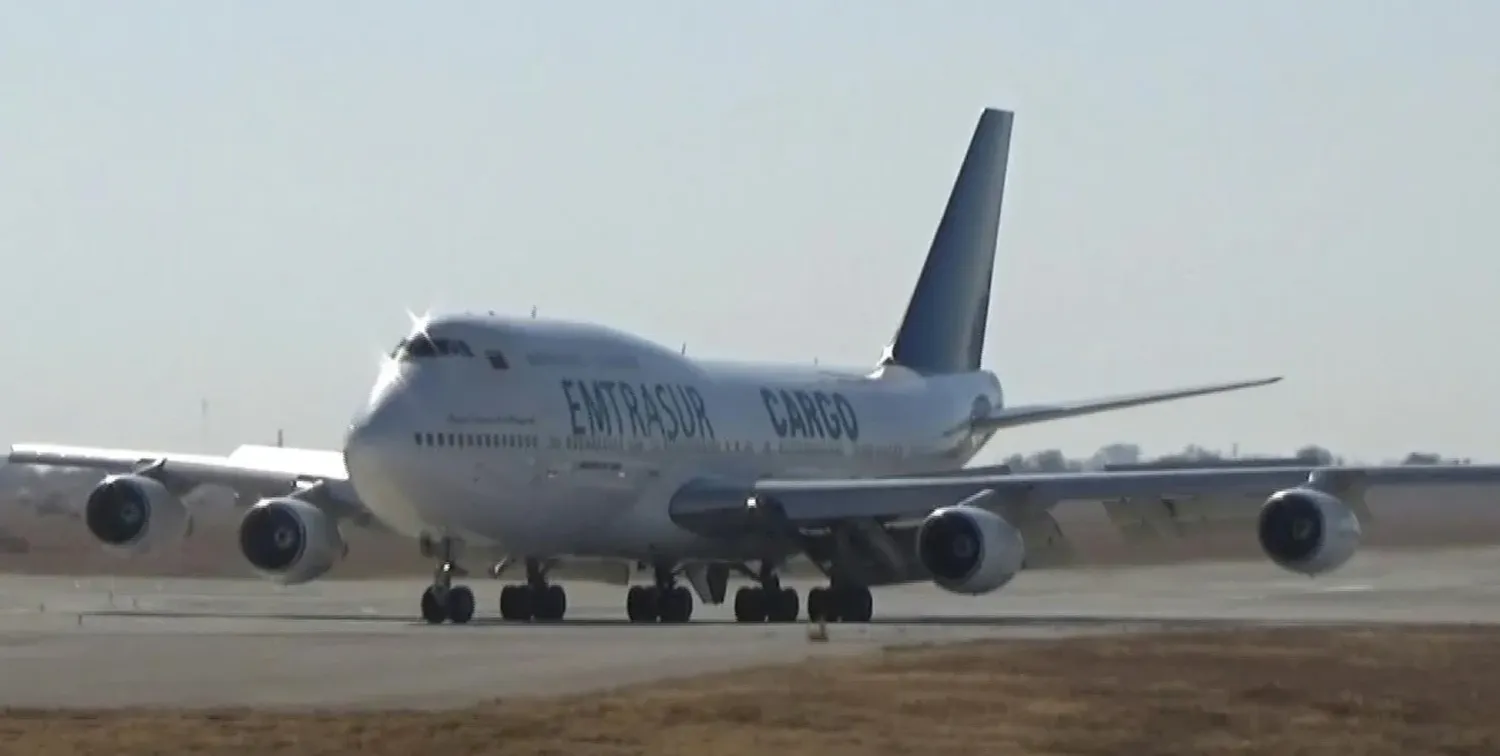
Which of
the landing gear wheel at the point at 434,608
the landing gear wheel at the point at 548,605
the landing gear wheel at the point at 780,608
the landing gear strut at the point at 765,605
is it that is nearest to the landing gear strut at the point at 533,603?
the landing gear wheel at the point at 548,605

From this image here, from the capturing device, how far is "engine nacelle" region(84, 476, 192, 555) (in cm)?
4194

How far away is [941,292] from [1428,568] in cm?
1197

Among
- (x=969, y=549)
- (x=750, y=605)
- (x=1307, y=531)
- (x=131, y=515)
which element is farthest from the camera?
(x=131, y=515)

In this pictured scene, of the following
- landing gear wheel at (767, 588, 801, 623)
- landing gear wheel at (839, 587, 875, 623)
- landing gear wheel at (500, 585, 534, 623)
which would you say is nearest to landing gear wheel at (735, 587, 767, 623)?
landing gear wheel at (767, 588, 801, 623)

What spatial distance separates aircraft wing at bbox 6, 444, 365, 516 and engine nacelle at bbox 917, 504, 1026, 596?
8.39 meters

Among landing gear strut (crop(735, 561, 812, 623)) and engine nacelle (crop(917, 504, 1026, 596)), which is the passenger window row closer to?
landing gear strut (crop(735, 561, 812, 623))

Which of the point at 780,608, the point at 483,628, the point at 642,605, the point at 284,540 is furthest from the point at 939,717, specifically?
the point at 780,608

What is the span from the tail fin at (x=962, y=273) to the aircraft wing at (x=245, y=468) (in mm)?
12991

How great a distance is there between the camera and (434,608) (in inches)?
1439

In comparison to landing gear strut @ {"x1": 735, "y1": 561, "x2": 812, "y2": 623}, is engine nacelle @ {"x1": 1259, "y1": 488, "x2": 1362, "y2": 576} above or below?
above

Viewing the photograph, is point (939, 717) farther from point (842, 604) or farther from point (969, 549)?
point (842, 604)

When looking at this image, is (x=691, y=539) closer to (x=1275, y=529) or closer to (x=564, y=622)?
(x=564, y=622)

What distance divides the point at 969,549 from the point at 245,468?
11.0m

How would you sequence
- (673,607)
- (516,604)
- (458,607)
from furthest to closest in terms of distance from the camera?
(673,607) → (516,604) → (458,607)
